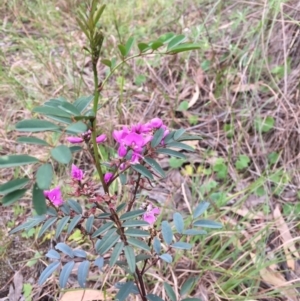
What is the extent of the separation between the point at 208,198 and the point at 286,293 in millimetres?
398

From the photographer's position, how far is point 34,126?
21.3 inches

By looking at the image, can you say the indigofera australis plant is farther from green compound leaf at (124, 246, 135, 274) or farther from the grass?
the grass

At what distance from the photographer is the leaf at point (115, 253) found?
0.64 m

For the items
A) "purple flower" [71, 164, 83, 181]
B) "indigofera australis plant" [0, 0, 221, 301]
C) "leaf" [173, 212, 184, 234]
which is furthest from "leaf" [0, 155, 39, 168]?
"leaf" [173, 212, 184, 234]

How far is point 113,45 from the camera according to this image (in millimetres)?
2020

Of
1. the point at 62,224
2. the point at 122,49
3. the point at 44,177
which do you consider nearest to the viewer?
the point at 44,177

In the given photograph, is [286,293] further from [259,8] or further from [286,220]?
[259,8]

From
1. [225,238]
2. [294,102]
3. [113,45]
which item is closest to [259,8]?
[294,102]

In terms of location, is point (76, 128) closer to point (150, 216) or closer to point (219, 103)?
point (150, 216)

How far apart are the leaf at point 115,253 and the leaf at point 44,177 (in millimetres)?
231

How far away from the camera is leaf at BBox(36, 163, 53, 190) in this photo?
459mm

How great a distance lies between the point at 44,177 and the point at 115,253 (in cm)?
24

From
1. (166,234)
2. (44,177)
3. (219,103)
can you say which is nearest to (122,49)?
(44,177)

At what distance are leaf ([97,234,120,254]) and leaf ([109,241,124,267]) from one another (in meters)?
0.01
